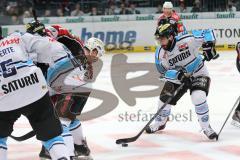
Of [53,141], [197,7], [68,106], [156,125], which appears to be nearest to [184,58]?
[156,125]

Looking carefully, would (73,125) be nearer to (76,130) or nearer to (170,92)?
(76,130)

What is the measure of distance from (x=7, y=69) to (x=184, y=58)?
228cm

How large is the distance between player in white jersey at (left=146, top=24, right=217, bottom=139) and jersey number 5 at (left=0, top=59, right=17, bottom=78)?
6.49ft

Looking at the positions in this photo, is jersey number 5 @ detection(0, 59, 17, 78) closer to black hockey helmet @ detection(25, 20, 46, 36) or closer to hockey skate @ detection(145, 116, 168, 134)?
black hockey helmet @ detection(25, 20, 46, 36)

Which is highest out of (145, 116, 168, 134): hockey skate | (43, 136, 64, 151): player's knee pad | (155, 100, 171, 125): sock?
(43, 136, 64, 151): player's knee pad

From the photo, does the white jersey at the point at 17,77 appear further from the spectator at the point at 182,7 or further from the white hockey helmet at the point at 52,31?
the spectator at the point at 182,7

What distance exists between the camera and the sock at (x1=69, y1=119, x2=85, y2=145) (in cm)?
433

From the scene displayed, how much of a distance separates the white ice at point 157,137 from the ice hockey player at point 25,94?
49.2 inches

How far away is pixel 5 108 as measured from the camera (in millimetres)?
3250

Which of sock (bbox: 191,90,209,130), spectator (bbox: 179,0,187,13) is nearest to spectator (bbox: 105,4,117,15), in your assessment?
spectator (bbox: 179,0,187,13)

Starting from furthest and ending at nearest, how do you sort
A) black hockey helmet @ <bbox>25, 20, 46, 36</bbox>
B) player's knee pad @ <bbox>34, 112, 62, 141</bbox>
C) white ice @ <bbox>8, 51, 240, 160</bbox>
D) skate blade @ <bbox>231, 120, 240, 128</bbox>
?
skate blade @ <bbox>231, 120, 240, 128</bbox>
white ice @ <bbox>8, 51, 240, 160</bbox>
black hockey helmet @ <bbox>25, 20, 46, 36</bbox>
player's knee pad @ <bbox>34, 112, 62, 141</bbox>

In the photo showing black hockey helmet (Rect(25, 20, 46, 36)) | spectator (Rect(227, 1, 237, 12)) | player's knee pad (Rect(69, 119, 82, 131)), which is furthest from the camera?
spectator (Rect(227, 1, 237, 12))

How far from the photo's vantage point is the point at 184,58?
513 cm

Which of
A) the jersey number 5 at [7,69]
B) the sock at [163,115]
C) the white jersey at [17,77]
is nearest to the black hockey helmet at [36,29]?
the white jersey at [17,77]
